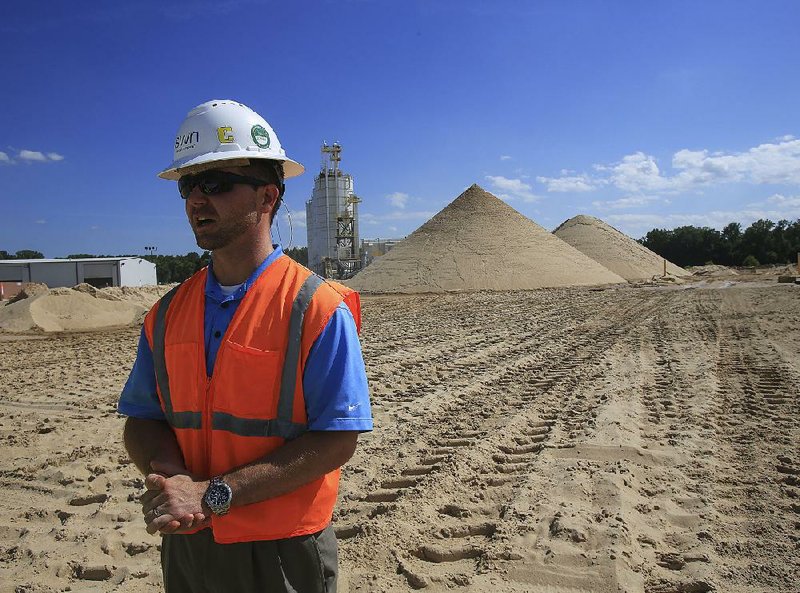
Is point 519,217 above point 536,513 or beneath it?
above

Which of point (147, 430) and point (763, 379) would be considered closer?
point (147, 430)

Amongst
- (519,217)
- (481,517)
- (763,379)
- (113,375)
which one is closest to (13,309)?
(113,375)

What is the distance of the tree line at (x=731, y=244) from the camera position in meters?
64.2

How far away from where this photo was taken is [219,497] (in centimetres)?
A: 139

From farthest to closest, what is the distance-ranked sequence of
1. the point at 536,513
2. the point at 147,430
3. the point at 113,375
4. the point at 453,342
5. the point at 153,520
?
1. the point at 453,342
2. the point at 113,375
3. the point at 536,513
4. the point at 147,430
5. the point at 153,520

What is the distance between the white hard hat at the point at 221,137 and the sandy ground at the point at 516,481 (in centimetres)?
225

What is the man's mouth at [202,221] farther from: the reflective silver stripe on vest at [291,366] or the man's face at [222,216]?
the reflective silver stripe on vest at [291,366]

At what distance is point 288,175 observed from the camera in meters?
2.01

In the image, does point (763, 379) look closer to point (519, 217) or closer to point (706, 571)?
point (706, 571)

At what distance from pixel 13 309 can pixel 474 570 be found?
17.4 meters

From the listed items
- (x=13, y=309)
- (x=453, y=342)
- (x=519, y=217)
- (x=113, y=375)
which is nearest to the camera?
(x=113, y=375)

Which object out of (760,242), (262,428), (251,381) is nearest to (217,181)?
(251,381)

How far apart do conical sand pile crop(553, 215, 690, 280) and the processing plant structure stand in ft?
68.9

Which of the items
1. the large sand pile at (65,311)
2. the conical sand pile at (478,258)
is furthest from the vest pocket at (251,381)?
the conical sand pile at (478,258)
